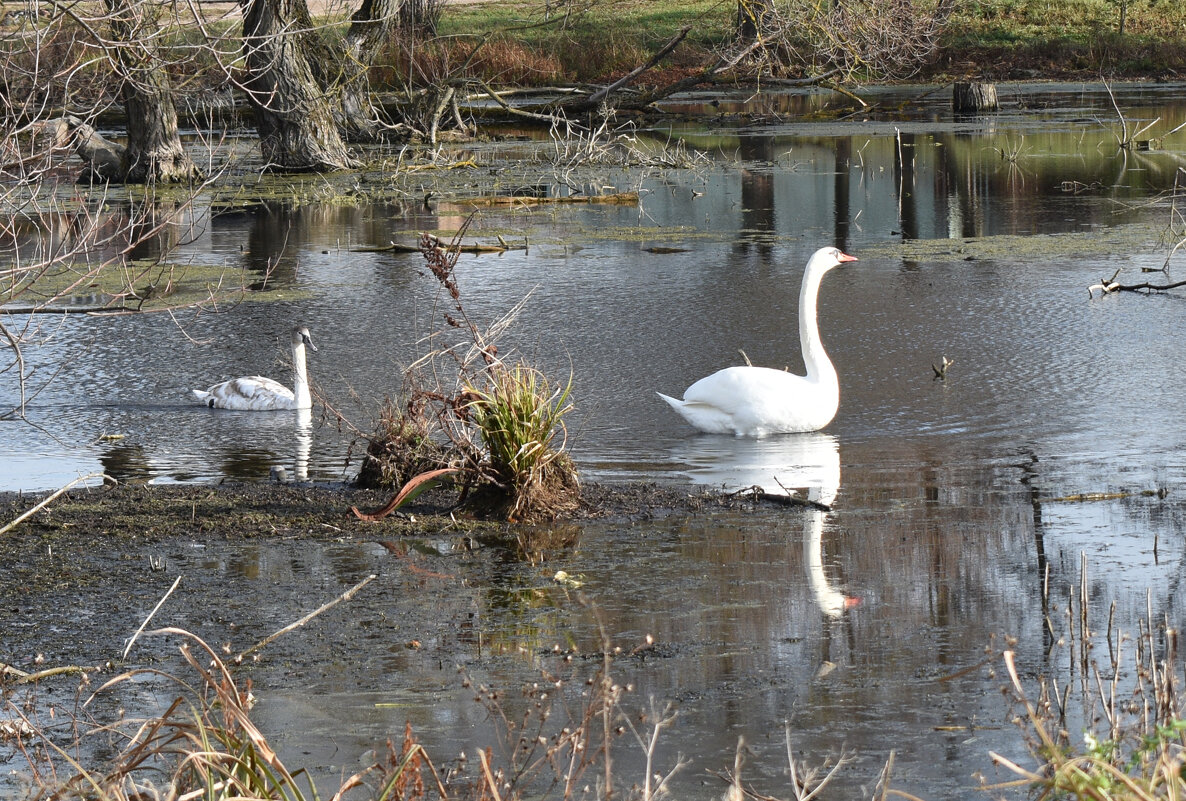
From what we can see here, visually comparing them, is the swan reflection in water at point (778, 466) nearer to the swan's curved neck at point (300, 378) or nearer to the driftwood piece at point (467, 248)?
the swan's curved neck at point (300, 378)

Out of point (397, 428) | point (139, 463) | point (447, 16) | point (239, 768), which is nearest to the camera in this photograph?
point (239, 768)

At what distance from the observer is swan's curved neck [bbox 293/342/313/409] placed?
10289mm

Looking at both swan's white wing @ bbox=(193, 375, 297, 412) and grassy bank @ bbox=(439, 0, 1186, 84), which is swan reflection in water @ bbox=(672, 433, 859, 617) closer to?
swan's white wing @ bbox=(193, 375, 297, 412)

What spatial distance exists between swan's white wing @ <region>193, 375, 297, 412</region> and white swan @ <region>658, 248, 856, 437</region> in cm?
293

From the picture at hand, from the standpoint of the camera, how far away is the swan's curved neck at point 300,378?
10.3 meters

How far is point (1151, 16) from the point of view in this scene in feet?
151

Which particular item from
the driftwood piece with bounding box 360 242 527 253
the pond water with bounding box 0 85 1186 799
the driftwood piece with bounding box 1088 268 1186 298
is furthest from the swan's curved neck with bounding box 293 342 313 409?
the driftwood piece with bounding box 1088 268 1186 298

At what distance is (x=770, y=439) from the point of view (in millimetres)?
9203

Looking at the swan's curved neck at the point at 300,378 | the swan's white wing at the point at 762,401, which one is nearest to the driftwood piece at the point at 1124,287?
the swan's white wing at the point at 762,401

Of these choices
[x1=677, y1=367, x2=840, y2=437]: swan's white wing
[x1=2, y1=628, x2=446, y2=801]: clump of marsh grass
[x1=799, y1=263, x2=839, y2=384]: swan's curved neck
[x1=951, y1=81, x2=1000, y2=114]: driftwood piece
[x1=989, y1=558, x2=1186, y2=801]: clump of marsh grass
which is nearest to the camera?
[x1=989, y1=558, x2=1186, y2=801]: clump of marsh grass

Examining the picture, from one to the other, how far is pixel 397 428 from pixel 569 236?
10.5 metres

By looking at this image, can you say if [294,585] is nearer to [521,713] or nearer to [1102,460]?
[521,713]

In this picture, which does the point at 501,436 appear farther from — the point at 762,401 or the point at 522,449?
the point at 762,401

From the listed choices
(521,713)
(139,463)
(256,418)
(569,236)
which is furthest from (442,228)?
(521,713)
